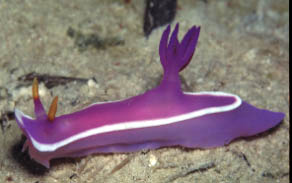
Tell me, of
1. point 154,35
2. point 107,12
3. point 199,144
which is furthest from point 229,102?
point 107,12

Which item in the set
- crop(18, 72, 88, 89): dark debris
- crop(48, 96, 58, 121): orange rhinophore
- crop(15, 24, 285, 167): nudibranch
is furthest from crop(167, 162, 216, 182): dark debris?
crop(18, 72, 88, 89): dark debris

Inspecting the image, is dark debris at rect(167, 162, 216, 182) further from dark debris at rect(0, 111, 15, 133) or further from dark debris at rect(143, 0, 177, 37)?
dark debris at rect(143, 0, 177, 37)

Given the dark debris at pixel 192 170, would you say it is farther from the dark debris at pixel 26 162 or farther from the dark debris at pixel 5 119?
the dark debris at pixel 5 119

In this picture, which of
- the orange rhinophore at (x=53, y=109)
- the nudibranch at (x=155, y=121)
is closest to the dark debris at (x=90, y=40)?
the nudibranch at (x=155, y=121)

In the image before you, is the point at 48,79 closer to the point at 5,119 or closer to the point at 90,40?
the point at 5,119

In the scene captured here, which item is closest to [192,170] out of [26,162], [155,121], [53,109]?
[155,121]

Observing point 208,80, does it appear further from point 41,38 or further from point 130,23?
point 41,38
